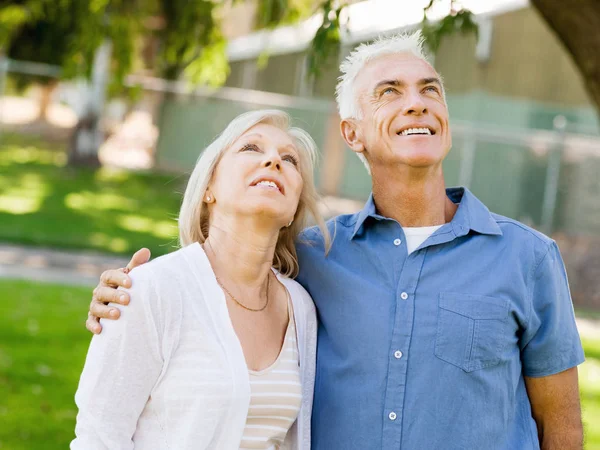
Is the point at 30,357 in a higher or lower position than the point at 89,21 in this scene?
lower

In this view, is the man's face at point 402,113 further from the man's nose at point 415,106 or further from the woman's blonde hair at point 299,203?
the woman's blonde hair at point 299,203

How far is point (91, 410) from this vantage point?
2547mm

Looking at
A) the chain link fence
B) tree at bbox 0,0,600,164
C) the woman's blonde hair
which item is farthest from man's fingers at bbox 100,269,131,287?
the chain link fence

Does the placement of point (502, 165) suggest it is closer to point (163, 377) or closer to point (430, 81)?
point (430, 81)

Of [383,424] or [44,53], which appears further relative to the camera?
[44,53]

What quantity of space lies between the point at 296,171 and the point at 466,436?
954 millimetres

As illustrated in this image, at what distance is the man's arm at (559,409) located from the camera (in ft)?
9.53

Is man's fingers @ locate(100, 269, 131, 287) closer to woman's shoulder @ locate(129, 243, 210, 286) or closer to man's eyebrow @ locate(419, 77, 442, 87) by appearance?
woman's shoulder @ locate(129, 243, 210, 286)

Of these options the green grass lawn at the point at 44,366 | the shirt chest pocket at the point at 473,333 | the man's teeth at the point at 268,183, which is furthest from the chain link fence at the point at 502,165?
the shirt chest pocket at the point at 473,333

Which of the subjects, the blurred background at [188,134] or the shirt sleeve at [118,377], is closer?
the shirt sleeve at [118,377]

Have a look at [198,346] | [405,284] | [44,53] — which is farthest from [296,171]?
[44,53]

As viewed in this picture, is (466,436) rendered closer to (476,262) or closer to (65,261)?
(476,262)

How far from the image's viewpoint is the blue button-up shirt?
2779mm

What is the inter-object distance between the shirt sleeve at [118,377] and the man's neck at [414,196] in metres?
0.92
